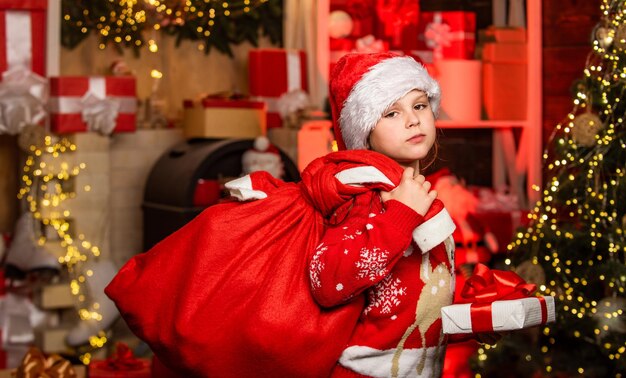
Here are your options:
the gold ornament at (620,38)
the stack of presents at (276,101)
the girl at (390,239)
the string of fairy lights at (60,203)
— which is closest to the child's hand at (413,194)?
the girl at (390,239)

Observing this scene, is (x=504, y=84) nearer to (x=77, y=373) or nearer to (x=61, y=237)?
(x=61, y=237)

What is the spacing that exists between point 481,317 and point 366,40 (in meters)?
3.17

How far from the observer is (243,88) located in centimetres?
571

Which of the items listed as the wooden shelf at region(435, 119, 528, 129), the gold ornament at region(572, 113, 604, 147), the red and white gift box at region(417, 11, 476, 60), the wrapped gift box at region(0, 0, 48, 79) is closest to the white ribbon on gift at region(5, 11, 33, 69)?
the wrapped gift box at region(0, 0, 48, 79)

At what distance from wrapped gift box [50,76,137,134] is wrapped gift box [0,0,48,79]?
0.15 m

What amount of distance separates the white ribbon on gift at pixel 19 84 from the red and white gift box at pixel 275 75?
1.14 m

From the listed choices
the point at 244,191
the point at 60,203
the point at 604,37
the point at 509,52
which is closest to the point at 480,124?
the point at 509,52

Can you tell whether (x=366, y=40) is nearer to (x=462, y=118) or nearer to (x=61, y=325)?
(x=462, y=118)

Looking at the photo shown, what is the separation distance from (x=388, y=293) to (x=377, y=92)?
422 mm

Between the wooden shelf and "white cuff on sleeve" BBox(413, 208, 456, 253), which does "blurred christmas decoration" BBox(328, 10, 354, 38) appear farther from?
"white cuff on sleeve" BBox(413, 208, 456, 253)

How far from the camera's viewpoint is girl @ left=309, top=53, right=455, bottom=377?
6.54ft

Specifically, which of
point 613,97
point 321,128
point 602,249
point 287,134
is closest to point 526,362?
point 602,249

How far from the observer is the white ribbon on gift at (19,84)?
4457 millimetres

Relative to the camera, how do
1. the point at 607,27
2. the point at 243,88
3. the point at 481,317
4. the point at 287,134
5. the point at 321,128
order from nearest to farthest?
the point at 481,317 → the point at 607,27 → the point at 321,128 → the point at 287,134 → the point at 243,88
